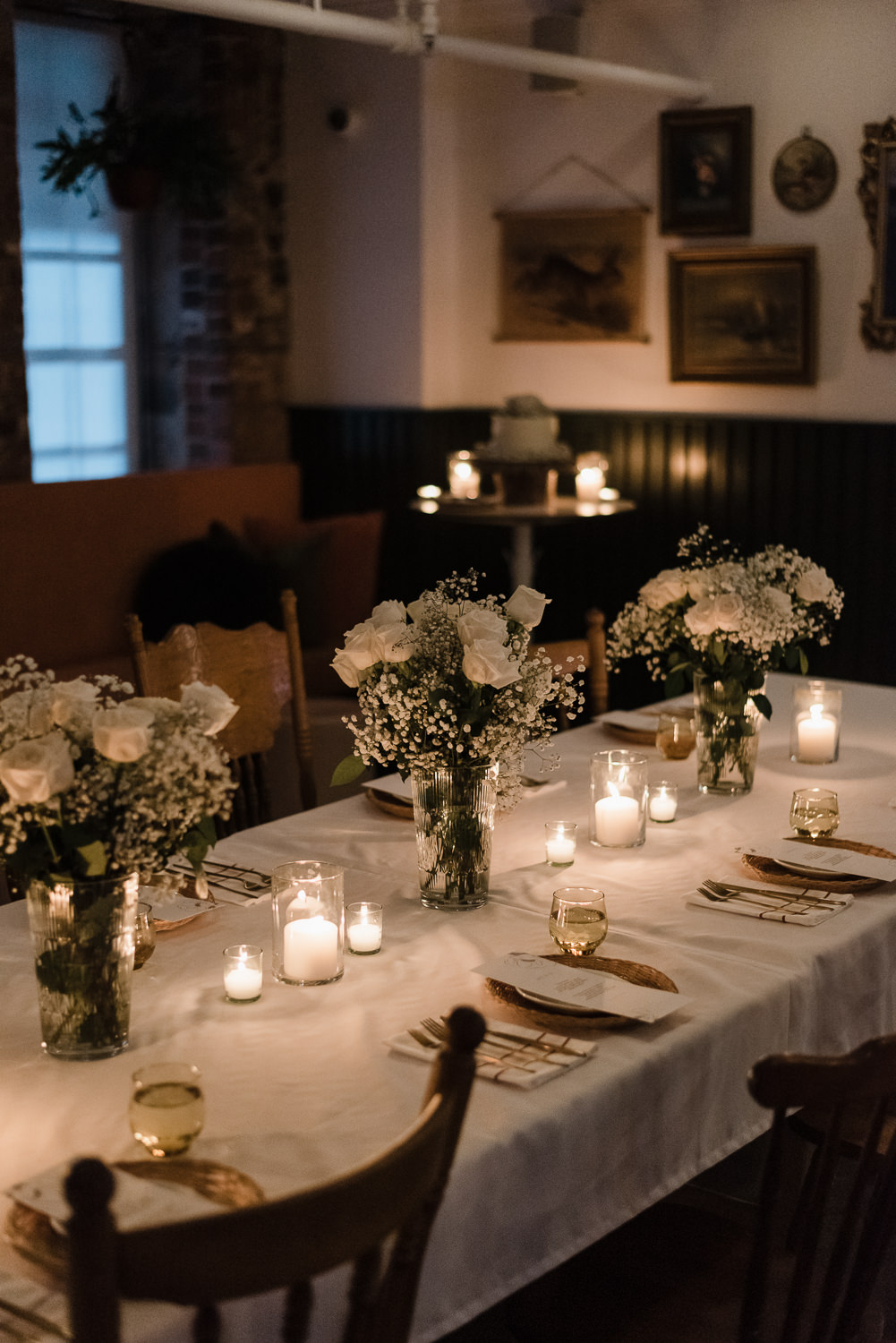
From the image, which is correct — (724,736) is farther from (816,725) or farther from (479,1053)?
(479,1053)

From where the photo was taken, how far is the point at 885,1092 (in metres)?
1.42

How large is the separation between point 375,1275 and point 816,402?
16.2 feet

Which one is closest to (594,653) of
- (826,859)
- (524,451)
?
(826,859)

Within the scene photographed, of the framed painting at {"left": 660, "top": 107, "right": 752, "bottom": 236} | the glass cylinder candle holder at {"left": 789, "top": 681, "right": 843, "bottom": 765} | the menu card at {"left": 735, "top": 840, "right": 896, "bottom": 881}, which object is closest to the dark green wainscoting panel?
the framed painting at {"left": 660, "top": 107, "right": 752, "bottom": 236}

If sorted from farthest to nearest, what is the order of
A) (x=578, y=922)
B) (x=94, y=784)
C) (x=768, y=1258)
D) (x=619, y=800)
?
(x=619, y=800), (x=578, y=922), (x=94, y=784), (x=768, y=1258)

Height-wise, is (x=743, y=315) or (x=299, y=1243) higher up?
(x=743, y=315)

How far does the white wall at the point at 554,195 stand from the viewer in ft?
18.1

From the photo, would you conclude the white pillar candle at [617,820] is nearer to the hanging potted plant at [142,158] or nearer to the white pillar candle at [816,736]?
the white pillar candle at [816,736]

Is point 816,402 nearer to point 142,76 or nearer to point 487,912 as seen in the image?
point 142,76

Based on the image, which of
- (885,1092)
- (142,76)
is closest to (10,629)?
(142,76)

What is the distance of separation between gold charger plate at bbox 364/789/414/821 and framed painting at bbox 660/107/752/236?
3.66 meters

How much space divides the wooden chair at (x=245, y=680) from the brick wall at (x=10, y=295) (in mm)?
2572

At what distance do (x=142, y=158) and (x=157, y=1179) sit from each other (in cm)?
555

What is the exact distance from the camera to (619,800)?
2566 mm
